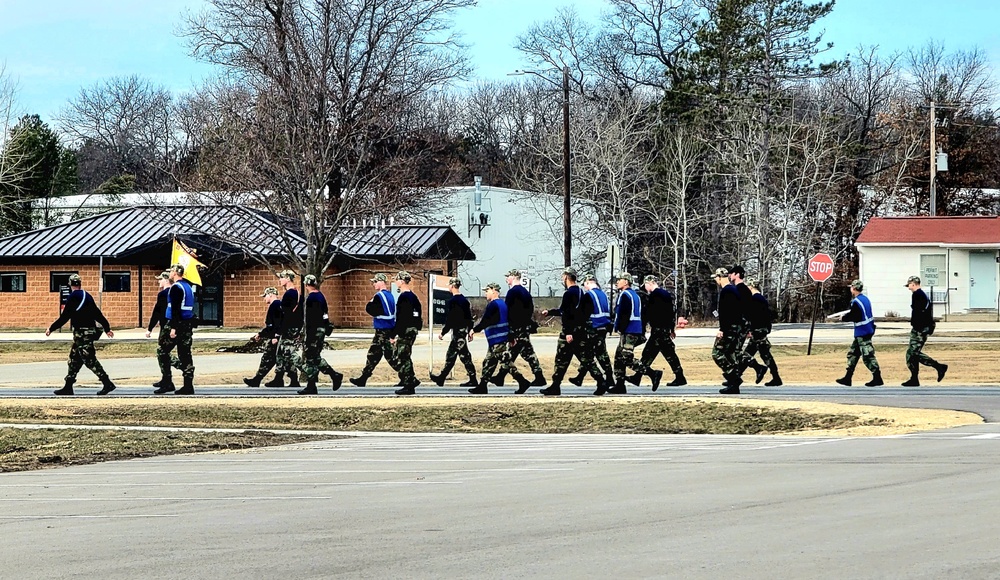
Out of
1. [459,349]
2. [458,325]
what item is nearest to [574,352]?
[458,325]

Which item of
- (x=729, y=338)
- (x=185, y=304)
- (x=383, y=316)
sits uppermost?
(x=185, y=304)

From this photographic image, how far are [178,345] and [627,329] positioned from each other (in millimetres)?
6867

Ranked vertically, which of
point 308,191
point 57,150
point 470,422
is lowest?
point 470,422

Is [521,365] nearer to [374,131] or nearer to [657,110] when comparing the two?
[374,131]

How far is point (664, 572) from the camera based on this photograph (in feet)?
24.7

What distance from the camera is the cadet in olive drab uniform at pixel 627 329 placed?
21.3 meters

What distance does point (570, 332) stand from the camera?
69.5 feet

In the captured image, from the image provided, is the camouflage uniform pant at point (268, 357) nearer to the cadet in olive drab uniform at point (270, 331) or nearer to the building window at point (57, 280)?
the cadet in olive drab uniform at point (270, 331)

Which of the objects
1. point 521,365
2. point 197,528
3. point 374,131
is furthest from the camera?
point 374,131

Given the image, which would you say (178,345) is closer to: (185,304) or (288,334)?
(185,304)

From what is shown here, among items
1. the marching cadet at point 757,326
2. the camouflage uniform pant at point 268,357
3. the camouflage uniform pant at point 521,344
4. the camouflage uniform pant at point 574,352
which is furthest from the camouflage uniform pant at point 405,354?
the marching cadet at point 757,326

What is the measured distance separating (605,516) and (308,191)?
25798mm

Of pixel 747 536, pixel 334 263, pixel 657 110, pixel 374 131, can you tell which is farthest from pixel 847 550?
pixel 657 110

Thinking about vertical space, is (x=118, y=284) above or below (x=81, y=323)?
above
